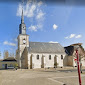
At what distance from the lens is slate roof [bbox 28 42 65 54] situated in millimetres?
36544

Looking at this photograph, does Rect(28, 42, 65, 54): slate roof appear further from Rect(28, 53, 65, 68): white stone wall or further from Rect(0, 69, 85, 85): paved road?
Rect(0, 69, 85, 85): paved road

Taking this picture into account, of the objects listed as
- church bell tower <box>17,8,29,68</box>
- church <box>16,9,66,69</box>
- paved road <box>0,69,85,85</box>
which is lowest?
paved road <box>0,69,85,85</box>

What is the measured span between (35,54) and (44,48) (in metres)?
4.35

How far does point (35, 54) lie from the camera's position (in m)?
35.5

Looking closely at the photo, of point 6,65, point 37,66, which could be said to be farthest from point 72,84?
point 6,65

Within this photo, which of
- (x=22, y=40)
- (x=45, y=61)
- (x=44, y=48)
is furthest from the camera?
(x=44, y=48)

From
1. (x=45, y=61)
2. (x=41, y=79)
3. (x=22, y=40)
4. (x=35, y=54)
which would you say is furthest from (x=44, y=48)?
(x=41, y=79)

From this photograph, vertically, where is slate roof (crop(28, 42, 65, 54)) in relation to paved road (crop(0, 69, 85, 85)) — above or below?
above

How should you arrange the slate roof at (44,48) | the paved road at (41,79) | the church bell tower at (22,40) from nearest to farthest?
the paved road at (41,79) → the slate roof at (44,48) → the church bell tower at (22,40)

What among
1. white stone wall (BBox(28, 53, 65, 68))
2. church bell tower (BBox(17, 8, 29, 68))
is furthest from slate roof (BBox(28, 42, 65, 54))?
church bell tower (BBox(17, 8, 29, 68))

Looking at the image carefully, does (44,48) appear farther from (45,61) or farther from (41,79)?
(41,79)

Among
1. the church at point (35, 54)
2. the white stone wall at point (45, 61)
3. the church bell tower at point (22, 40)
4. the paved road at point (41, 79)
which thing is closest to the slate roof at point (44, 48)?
the church at point (35, 54)

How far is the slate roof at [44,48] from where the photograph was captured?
36.5 meters

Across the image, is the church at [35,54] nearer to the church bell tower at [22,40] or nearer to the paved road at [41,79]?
the church bell tower at [22,40]
